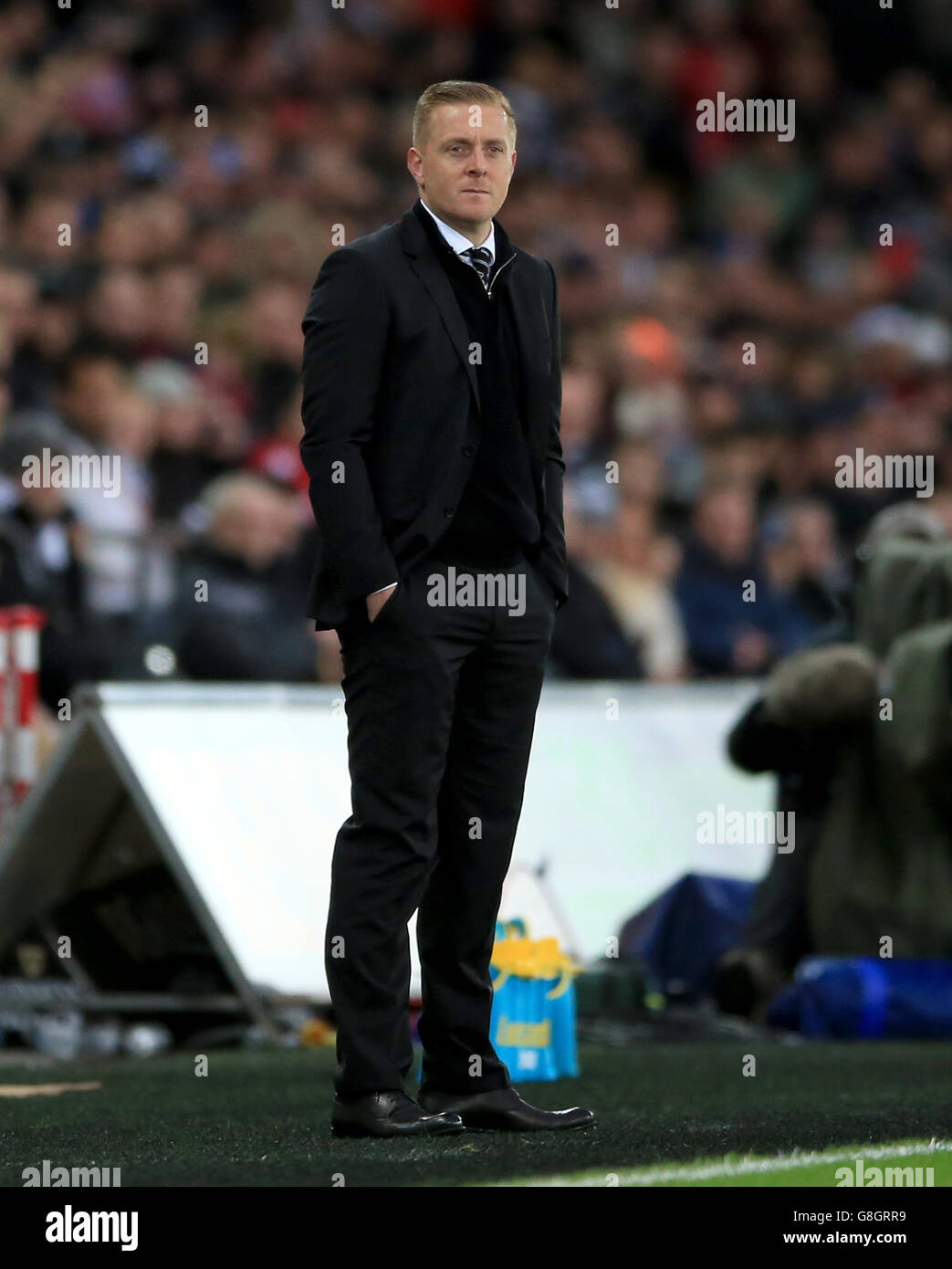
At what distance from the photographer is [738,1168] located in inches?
136

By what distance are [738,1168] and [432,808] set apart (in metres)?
0.84

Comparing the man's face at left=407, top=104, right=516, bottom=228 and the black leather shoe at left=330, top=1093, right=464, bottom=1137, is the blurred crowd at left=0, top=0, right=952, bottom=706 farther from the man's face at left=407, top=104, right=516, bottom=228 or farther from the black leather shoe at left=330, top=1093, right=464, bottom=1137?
the black leather shoe at left=330, top=1093, right=464, bottom=1137

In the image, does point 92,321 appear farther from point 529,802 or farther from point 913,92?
point 913,92

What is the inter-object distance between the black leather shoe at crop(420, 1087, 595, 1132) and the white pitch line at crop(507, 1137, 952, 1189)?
54 cm

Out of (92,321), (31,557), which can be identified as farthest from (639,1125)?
(92,321)

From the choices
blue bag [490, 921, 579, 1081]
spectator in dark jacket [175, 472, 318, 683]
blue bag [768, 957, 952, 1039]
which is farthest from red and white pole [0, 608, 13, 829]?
blue bag [768, 957, 952, 1039]

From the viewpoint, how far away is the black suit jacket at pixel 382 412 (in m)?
3.83

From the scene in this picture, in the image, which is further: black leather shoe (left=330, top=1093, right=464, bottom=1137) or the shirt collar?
the shirt collar

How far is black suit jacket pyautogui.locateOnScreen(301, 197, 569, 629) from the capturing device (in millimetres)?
3828

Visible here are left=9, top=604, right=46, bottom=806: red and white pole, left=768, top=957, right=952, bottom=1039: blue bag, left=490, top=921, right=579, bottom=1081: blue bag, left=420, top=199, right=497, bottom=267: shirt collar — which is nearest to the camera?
left=420, top=199, right=497, bottom=267: shirt collar

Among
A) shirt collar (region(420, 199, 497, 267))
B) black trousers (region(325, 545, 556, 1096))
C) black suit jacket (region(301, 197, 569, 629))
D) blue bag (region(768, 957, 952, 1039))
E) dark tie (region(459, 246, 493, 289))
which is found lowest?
blue bag (region(768, 957, 952, 1039))

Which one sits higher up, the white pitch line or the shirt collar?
the shirt collar

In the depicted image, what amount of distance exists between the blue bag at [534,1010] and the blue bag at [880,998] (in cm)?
128
